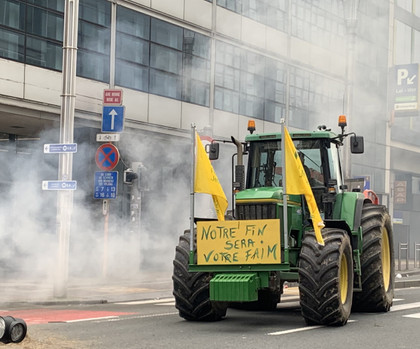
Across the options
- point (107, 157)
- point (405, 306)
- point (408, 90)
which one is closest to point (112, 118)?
point (107, 157)

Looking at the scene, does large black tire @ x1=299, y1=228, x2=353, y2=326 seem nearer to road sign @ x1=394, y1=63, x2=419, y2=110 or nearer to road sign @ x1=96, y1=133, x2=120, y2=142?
road sign @ x1=96, y1=133, x2=120, y2=142

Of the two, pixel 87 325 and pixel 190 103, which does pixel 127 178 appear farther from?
pixel 87 325

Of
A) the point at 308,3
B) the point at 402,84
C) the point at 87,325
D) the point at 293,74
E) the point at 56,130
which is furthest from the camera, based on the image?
the point at 402,84

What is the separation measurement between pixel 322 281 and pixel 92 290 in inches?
314

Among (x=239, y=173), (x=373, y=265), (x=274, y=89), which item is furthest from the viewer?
(x=274, y=89)

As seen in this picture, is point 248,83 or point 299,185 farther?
point 248,83

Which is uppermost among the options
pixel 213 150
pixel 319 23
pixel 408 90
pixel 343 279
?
pixel 408 90

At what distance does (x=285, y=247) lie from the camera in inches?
399

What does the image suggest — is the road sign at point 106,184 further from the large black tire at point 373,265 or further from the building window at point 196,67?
the large black tire at point 373,265

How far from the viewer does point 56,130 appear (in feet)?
72.7

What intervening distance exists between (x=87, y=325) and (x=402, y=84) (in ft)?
85.1

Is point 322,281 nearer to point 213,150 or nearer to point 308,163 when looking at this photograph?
point 308,163

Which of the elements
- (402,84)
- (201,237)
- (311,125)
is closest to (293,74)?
(311,125)

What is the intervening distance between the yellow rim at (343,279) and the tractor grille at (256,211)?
3.45ft
